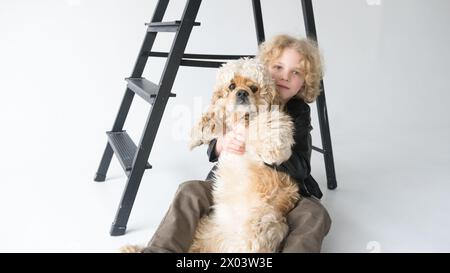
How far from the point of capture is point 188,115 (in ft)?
8.38

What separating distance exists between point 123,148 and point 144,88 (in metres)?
0.28

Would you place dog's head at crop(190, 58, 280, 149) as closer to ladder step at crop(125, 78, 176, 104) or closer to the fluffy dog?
the fluffy dog

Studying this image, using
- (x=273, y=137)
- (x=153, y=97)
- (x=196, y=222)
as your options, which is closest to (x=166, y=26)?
(x=153, y=97)

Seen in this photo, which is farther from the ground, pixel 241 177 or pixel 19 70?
pixel 19 70

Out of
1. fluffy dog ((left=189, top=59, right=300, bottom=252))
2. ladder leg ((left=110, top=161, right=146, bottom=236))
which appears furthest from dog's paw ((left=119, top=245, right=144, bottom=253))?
ladder leg ((left=110, top=161, right=146, bottom=236))

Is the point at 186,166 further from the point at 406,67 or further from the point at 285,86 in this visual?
the point at 406,67

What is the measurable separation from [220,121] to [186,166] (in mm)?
867

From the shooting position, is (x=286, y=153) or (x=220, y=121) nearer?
(x=286, y=153)

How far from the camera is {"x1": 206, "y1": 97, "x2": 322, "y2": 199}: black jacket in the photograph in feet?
4.70

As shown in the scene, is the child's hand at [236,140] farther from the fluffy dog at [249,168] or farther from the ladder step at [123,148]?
the ladder step at [123,148]

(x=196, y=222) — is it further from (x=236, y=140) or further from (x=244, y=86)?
(x=244, y=86)

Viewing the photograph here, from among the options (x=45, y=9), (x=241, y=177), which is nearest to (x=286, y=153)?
(x=241, y=177)

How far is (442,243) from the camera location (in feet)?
5.17

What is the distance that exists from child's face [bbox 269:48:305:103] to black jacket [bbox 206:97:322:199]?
0.05 metres
